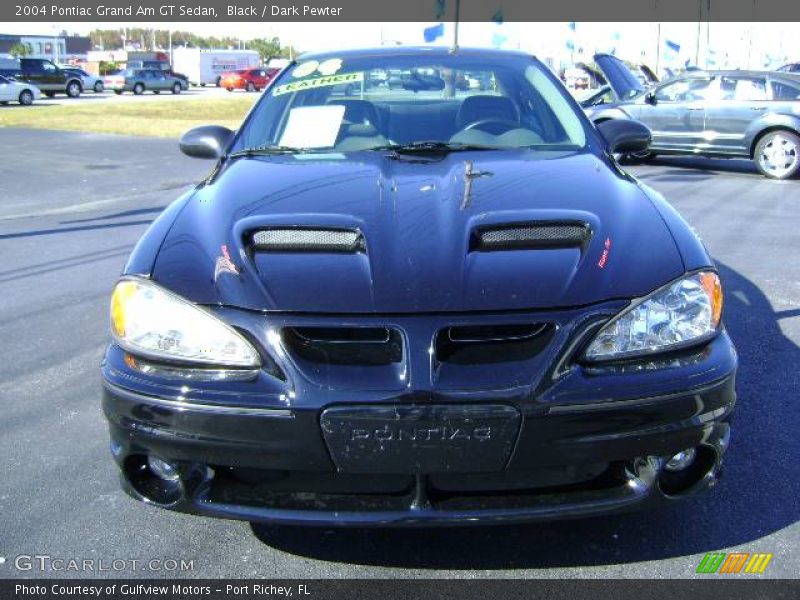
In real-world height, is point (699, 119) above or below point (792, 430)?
above

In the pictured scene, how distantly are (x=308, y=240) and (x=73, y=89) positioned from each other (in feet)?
146

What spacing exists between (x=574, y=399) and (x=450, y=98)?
2.29 metres

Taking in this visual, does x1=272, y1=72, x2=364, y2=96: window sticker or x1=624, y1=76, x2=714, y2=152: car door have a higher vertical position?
x1=272, y1=72, x2=364, y2=96: window sticker

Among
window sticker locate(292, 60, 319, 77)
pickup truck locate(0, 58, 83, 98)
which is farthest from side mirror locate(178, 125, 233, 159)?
pickup truck locate(0, 58, 83, 98)

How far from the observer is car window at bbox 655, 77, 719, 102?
13.7 meters

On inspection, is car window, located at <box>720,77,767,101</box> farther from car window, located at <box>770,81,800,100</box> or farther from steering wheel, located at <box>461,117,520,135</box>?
steering wheel, located at <box>461,117,520,135</box>

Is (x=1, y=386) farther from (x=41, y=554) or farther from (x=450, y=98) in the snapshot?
(x=450, y=98)

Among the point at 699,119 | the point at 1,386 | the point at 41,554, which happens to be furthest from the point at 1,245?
the point at 699,119

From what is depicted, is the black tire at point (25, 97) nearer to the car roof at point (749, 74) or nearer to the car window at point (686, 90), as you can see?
the car window at point (686, 90)

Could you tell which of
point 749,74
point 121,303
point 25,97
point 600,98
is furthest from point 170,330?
point 25,97

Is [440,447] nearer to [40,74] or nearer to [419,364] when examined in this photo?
[419,364]

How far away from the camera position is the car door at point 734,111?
13.1 m

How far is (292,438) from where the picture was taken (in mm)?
2240

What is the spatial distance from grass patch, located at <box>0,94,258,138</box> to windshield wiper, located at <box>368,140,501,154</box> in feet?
48.2
